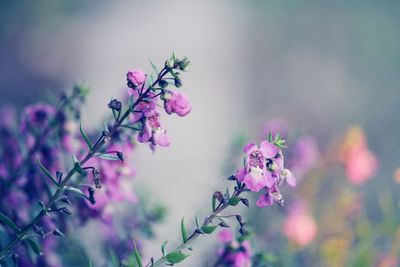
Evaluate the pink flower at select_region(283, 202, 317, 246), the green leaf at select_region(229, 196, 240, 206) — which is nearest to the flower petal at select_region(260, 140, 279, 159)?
the green leaf at select_region(229, 196, 240, 206)

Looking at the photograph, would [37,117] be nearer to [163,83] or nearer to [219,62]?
[163,83]

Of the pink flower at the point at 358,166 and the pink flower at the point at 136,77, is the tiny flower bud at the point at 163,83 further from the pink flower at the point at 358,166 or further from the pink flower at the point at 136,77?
the pink flower at the point at 358,166

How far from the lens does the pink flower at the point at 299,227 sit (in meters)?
2.12

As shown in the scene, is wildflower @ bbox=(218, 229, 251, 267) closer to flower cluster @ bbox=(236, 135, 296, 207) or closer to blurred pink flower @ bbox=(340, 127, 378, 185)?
flower cluster @ bbox=(236, 135, 296, 207)

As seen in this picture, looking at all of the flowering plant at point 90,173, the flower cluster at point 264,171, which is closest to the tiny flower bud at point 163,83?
the flowering plant at point 90,173

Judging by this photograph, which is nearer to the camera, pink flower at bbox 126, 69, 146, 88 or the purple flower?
pink flower at bbox 126, 69, 146, 88

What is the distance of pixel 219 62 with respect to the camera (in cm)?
537

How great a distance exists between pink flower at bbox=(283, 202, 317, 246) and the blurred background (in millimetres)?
1210

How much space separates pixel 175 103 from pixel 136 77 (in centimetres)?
12

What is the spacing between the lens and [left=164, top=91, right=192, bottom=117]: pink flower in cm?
120

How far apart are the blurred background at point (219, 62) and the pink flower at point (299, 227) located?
121cm

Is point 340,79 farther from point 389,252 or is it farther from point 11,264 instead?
point 11,264

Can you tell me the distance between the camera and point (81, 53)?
16.2 ft

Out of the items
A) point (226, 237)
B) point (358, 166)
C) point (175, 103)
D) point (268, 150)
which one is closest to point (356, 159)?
point (358, 166)
